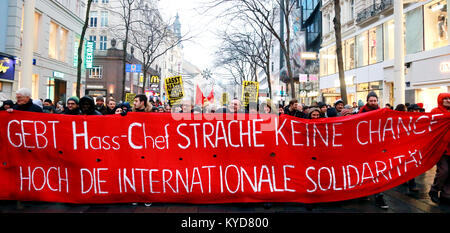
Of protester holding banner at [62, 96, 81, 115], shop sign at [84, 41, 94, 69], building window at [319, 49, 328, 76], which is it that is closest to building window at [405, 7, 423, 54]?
building window at [319, 49, 328, 76]

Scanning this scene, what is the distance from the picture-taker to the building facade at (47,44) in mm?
17734

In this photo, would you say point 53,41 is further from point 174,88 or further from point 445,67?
point 445,67

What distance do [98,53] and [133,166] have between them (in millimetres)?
42261

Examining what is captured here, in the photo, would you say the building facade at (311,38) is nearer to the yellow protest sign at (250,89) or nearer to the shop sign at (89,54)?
the shop sign at (89,54)

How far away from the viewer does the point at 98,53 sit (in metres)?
42.8

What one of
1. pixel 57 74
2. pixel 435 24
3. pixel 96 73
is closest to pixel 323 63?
pixel 435 24

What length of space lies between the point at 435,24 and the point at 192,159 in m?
19.1

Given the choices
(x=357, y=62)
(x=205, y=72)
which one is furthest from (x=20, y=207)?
(x=205, y=72)

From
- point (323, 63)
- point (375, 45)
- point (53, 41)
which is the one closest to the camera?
point (53, 41)

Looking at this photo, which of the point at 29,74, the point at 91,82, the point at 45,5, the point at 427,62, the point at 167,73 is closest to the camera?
the point at 29,74

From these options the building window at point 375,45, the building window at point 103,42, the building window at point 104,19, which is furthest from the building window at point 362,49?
the building window at point 104,19

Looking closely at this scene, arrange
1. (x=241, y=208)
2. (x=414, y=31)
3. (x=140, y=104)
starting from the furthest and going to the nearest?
(x=414, y=31)
(x=140, y=104)
(x=241, y=208)

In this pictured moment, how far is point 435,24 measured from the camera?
17859 millimetres
